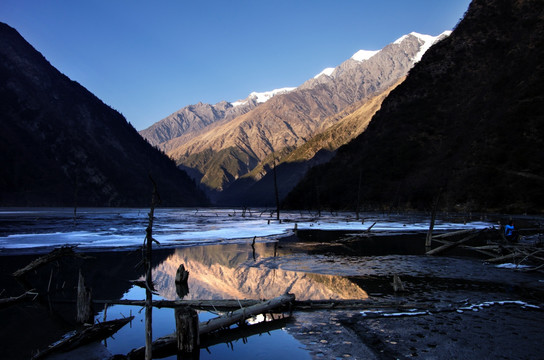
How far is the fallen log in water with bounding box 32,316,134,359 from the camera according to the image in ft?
29.8

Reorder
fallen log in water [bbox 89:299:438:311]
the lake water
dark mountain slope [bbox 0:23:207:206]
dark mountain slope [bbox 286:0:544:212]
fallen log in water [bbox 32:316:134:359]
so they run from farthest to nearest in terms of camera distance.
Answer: dark mountain slope [bbox 0:23:207:206], dark mountain slope [bbox 286:0:544:212], fallen log in water [bbox 89:299:438:311], the lake water, fallen log in water [bbox 32:316:134:359]

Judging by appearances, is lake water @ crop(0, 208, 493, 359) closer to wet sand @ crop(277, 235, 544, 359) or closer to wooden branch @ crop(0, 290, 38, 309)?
wooden branch @ crop(0, 290, 38, 309)

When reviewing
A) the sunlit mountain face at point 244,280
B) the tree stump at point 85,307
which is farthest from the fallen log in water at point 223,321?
the tree stump at point 85,307

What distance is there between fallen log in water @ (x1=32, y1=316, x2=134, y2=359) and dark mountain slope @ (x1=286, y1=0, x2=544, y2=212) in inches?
2430

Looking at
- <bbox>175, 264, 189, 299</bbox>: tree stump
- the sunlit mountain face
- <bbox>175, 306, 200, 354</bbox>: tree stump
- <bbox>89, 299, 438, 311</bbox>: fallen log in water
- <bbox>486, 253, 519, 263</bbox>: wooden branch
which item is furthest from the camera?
<bbox>486, 253, 519, 263</bbox>: wooden branch

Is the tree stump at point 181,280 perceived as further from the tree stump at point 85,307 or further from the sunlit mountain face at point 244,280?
the tree stump at point 85,307

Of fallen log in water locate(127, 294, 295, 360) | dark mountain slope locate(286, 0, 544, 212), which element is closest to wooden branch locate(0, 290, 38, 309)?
fallen log in water locate(127, 294, 295, 360)

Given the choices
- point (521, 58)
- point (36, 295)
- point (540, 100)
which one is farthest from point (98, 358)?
point (521, 58)

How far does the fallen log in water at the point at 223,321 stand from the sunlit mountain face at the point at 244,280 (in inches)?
86.2

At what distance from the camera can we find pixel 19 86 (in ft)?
590

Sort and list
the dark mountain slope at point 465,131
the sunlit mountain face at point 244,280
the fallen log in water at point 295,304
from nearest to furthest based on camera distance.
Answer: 1. the fallen log in water at point 295,304
2. the sunlit mountain face at point 244,280
3. the dark mountain slope at point 465,131

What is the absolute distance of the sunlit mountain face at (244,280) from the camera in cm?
1569

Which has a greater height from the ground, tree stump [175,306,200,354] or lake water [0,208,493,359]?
tree stump [175,306,200,354]

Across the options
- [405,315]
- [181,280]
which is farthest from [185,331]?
[181,280]
